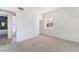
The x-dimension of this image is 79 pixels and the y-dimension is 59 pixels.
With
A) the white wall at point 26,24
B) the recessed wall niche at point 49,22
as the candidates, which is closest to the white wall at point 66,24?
the recessed wall niche at point 49,22

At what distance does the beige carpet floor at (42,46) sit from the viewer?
1803 mm

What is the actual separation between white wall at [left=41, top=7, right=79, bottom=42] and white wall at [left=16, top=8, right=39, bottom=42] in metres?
0.21

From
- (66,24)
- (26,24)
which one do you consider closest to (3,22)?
(26,24)

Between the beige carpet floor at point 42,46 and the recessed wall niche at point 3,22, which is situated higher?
the recessed wall niche at point 3,22

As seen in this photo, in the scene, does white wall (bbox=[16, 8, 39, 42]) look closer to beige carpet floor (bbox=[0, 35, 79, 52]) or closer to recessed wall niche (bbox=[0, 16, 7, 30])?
beige carpet floor (bbox=[0, 35, 79, 52])

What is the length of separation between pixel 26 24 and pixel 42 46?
0.55 m

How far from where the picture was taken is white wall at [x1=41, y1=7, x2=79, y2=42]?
69.8 inches

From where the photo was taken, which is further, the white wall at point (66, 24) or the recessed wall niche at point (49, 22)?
the recessed wall niche at point (49, 22)

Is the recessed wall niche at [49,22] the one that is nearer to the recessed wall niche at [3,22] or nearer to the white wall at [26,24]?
the white wall at [26,24]

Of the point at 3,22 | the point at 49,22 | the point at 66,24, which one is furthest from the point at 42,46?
the point at 3,22

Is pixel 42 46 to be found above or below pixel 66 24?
below

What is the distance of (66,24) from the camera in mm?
1818

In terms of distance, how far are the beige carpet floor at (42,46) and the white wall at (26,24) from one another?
0.42ft

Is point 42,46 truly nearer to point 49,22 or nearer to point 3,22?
point 49,22
